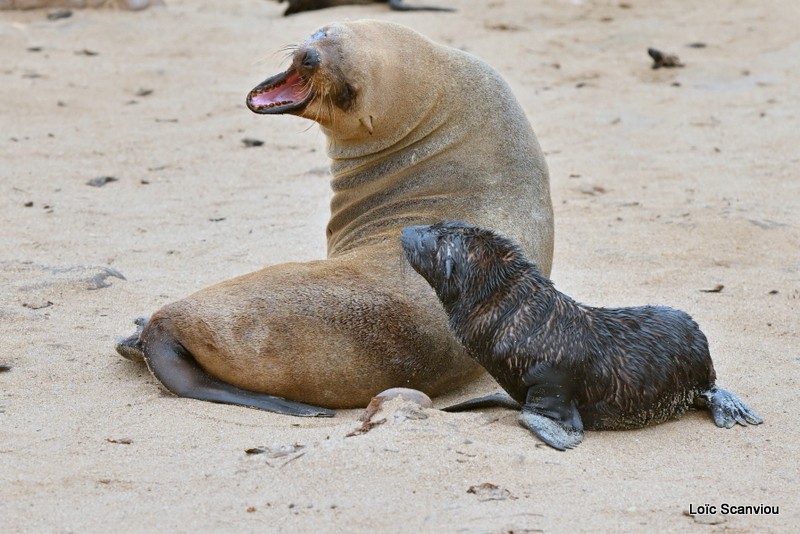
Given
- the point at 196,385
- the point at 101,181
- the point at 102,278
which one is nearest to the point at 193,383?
the point at 196,385

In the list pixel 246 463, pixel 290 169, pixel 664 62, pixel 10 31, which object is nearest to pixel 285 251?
pixel 290 169

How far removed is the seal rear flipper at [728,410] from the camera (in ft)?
14.2

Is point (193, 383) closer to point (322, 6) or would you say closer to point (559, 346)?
point (559, 346)

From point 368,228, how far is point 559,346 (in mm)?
1204

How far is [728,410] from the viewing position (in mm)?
4359

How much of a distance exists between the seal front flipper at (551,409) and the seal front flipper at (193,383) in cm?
75

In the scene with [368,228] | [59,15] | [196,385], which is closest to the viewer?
[196,385]

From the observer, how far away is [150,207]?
25.1 ft

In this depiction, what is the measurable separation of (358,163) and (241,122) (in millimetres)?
4496

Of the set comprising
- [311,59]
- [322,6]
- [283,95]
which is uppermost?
[311,59]

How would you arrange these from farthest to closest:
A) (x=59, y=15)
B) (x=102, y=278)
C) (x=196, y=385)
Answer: (x=59, y=15), (x=102, y=278), (x=196, y=385)

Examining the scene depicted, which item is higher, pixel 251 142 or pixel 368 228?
pixel 368 228

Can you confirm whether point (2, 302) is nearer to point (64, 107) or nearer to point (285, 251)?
point (285, 251)

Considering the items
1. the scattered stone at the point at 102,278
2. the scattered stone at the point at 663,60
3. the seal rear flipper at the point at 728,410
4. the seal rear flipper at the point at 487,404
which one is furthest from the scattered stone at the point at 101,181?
the scattered stone at the point at 663,60
